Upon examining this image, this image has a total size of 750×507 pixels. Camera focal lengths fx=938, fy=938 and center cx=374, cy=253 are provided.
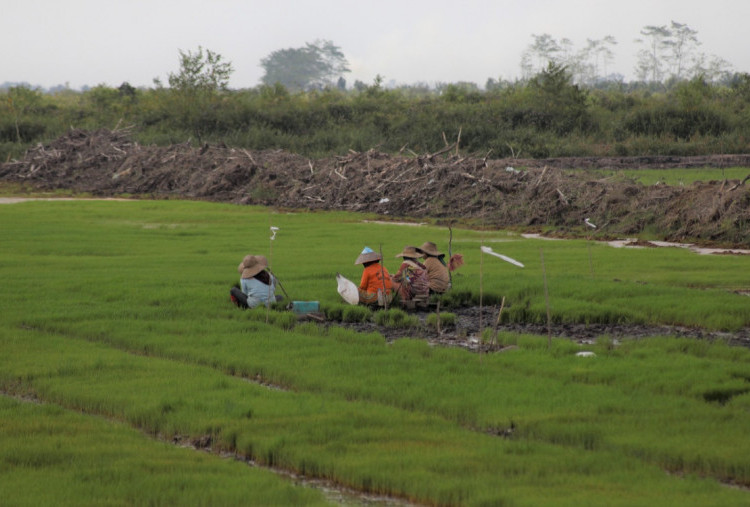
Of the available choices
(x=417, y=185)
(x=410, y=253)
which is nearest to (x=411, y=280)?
(x=410, y=253)

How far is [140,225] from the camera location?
26719mm

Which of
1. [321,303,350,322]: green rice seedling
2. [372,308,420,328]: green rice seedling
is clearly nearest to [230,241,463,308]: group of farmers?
[372,308,420,328]: green rice seedling

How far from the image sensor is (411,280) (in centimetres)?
1402

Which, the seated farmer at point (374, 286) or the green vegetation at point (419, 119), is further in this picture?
the green vegetation at point (419, 119)

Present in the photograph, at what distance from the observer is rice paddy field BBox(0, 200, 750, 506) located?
675 cm

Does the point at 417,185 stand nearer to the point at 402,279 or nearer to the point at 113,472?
the point at 402,279

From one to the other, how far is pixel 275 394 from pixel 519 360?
9.45ft

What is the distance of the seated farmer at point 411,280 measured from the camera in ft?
45.9

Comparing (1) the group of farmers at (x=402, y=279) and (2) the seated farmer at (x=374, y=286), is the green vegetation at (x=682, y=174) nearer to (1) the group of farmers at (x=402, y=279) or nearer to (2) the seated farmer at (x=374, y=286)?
(1) the group of farmers at (x=402, y=279)

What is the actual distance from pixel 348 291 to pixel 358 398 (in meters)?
4.68

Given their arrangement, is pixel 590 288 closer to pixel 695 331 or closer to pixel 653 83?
pixel 695 331

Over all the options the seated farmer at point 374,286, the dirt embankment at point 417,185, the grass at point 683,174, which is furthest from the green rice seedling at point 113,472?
the grass at point 683,174

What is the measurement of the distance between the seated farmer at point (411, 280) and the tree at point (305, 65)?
153503 mm

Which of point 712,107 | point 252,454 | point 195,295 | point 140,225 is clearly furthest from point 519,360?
point 712,107
